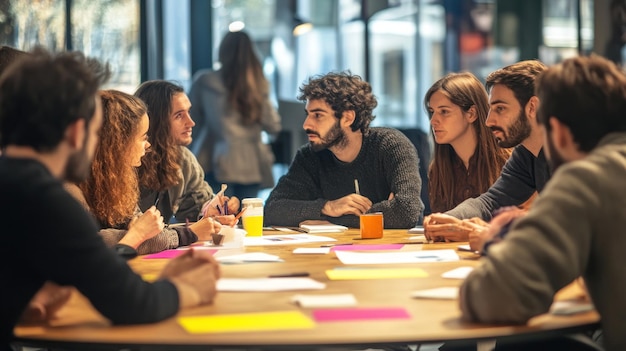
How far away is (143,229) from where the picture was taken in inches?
114

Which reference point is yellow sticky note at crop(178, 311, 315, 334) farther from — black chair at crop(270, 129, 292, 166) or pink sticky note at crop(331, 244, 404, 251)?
black chair at crop(270, 129, 292, 166)

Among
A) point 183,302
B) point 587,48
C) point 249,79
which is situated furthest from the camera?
point 587,48

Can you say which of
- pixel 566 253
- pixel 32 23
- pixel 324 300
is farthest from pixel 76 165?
pixel 32 23

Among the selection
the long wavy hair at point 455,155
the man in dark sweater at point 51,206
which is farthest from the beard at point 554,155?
the long wavy hair at point 455,155

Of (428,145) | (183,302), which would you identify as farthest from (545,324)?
(428,145)

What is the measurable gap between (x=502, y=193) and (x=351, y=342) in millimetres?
1967

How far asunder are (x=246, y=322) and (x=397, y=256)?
3.30ft

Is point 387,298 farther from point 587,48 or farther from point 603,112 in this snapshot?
point 587,48

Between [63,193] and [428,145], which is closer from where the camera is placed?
[63,193]

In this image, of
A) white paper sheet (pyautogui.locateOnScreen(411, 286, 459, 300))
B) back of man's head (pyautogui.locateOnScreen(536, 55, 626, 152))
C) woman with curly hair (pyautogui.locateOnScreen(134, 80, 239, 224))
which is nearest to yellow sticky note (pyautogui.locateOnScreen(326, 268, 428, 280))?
white paper sheet (pyautogui.locateOnScreen(411, 286, 459, 300))

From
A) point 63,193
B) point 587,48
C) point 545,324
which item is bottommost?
point 545,324

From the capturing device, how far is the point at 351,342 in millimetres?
1661

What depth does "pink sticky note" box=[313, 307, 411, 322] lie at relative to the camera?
6.04 feet

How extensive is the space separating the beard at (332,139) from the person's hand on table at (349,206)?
1.39ft
